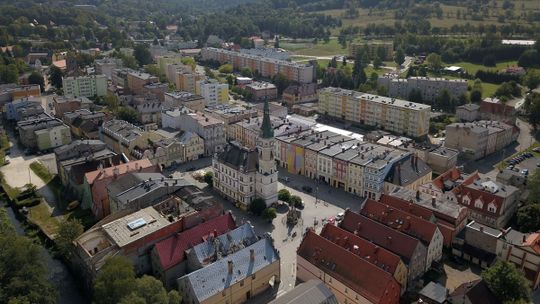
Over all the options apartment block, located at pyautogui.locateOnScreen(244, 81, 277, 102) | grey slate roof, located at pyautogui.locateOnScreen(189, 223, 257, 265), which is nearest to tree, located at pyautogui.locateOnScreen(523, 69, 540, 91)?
apartment block, located at pyautogui.locateOnScreen(244, 81, 277, 102)

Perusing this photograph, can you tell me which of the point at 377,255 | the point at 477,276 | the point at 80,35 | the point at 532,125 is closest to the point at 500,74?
the point at 532,125

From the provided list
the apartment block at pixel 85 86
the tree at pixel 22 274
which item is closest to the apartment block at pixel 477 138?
the tree at pixel 22 274

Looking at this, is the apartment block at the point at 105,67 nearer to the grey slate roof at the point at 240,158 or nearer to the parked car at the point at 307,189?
the grey slate roof at the point at 240,158

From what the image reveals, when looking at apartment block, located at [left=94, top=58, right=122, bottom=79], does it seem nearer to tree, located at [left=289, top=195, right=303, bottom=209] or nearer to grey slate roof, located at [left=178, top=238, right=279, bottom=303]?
tree, located at [left=289, top=195, right=303, bottom=209]

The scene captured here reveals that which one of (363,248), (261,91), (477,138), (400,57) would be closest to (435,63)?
(400,57)

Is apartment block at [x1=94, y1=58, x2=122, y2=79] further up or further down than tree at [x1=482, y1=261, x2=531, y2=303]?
further up
